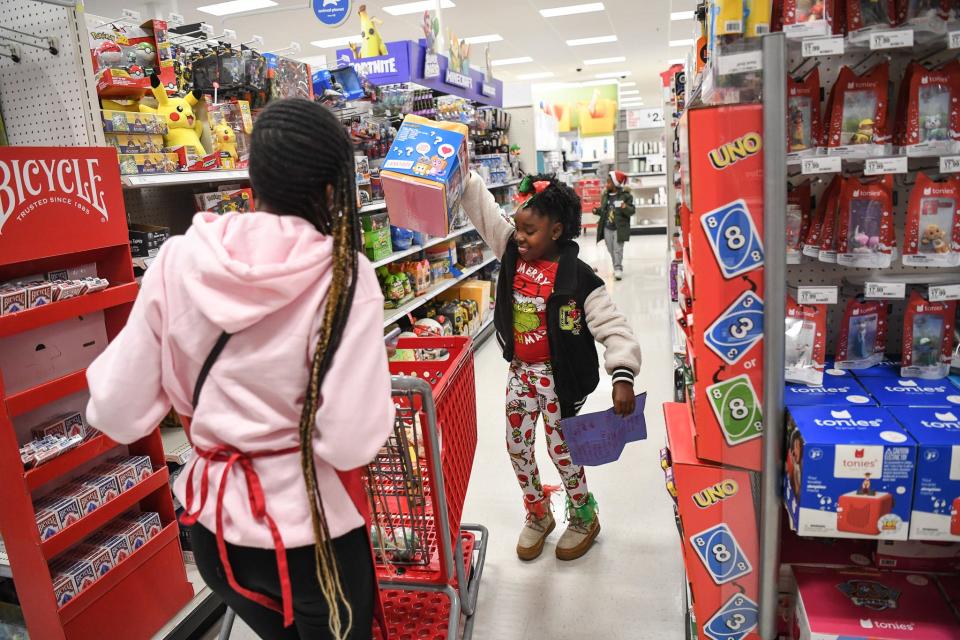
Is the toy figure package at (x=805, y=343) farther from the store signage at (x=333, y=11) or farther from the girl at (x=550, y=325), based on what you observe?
the store signage at (x=333, y=11)

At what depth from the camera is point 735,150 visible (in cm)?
164

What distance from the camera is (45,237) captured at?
6.53 ft

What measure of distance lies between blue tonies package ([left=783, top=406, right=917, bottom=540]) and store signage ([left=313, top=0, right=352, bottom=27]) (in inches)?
200

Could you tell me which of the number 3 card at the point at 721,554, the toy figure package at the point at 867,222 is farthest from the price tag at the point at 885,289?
the number 3 card at the point at 721,554

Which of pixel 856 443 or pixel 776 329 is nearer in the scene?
pixel 856 443

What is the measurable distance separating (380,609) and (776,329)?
3.99 feet

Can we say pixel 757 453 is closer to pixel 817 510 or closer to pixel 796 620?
pixel 817 510

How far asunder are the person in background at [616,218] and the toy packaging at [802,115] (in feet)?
24.0

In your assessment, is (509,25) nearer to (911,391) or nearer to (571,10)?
(571,10)

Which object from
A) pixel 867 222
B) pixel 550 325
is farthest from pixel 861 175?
pixel 550 325

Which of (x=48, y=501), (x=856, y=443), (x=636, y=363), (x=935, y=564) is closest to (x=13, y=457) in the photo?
(x=48, y=501)

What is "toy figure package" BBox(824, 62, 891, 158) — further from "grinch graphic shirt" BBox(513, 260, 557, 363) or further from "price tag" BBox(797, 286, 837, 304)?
"grinch graphic shirt" BBox(513, 260, 557, 363)

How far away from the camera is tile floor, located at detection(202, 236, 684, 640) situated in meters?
2.48

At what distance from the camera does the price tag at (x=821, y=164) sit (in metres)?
1.73
